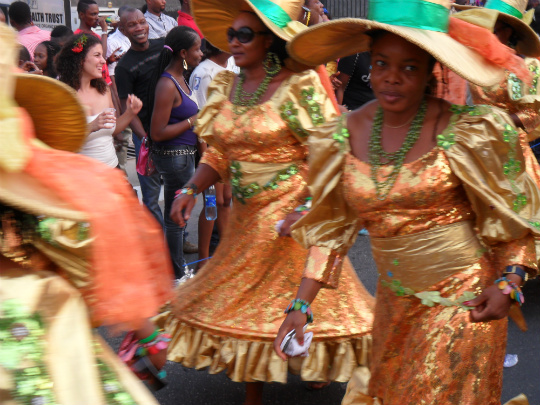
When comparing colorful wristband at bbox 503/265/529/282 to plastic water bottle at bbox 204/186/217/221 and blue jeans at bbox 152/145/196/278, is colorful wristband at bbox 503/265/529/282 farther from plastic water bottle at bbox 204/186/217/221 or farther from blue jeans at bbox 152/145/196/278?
blue jeans at bbox 152/145/196/278

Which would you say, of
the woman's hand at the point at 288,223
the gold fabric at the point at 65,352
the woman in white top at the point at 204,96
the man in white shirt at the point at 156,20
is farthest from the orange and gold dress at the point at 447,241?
the man in white shirt at the point at 156,20

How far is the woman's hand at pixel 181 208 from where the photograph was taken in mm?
4156

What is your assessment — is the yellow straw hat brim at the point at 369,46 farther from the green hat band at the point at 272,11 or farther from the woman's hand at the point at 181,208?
the woman's hand at the point at 181,208

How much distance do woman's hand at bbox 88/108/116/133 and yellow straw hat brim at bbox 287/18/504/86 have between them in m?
2.22

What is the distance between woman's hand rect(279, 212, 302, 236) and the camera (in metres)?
3.78

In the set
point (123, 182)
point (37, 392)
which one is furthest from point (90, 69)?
point (37, 392)

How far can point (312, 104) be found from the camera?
392 centimetres

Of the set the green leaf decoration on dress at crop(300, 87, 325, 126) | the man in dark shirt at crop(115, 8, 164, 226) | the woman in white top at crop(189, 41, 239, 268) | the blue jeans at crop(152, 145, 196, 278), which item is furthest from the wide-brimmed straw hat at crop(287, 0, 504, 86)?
the man in dark shirt at crop(115, 8, 164, 226)

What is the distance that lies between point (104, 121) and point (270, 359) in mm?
2125

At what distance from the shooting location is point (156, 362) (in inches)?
93.5

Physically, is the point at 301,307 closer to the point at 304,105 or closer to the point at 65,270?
the point at 65,270

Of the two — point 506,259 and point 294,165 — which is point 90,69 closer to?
point 294,165

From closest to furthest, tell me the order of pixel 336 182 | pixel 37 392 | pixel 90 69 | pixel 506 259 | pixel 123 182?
pixel 37 392, pixel 123 182, pixel 506 259, pixel 336 182, pixel 90 69

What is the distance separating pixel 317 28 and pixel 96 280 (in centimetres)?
148
